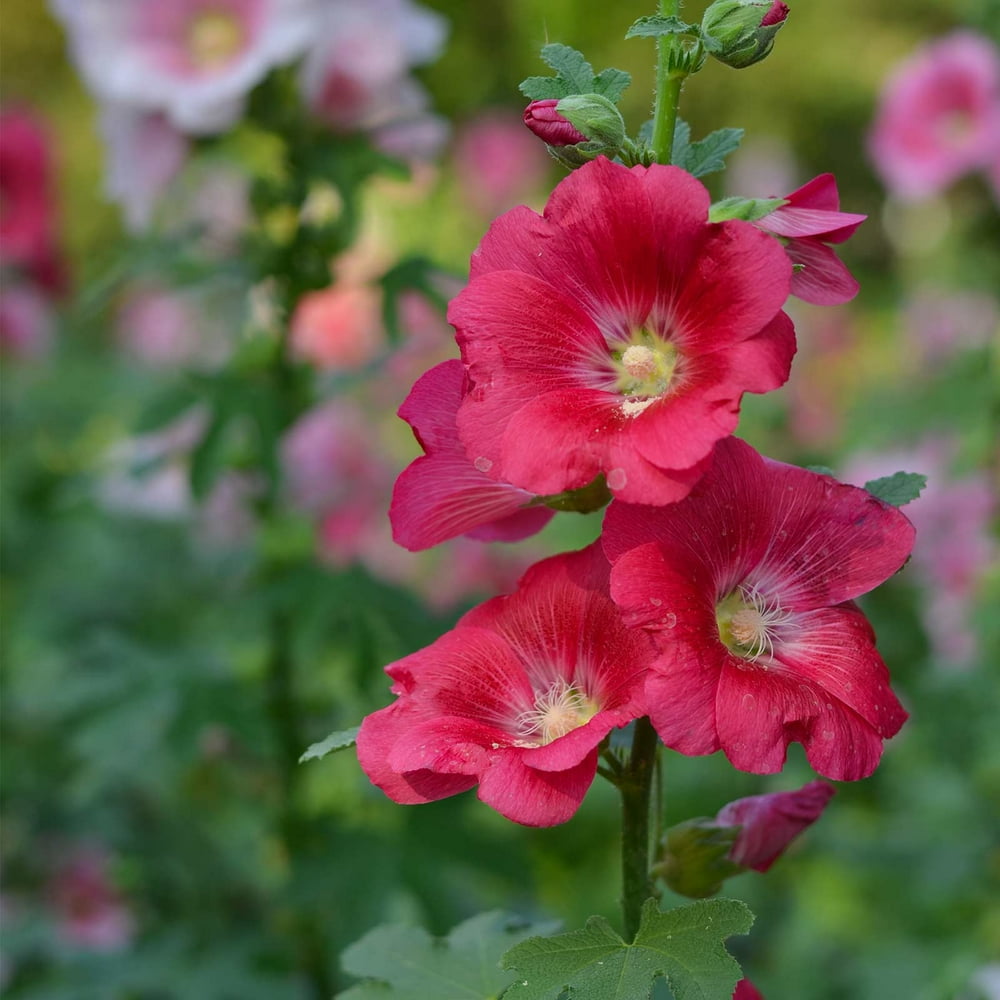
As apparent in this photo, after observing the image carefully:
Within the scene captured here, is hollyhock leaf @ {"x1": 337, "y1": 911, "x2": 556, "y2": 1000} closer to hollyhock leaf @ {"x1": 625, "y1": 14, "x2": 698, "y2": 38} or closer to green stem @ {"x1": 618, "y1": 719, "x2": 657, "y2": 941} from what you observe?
green stem @ {"x1": 618, "y1": 719, "x2": 657, "y2": 941}

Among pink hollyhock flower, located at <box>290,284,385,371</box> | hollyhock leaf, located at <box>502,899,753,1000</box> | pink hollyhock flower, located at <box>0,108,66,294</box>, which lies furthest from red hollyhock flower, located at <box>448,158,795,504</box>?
pink hollyhock flower, located at <box>290,284,385,371</box>

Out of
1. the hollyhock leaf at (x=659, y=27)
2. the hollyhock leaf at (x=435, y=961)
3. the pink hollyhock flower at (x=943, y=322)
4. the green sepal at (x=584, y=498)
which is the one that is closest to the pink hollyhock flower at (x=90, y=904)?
the hollyhock leaf at (x=435, y=961)

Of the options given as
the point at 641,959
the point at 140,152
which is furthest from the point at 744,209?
the point at 140,152

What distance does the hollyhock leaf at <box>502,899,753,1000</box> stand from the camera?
0.72m

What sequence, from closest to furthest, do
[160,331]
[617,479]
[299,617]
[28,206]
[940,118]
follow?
[617,479] < [299,617] < [940,118] < [28,206] < [160,331]

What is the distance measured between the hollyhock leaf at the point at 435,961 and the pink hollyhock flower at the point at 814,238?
0.46 meters

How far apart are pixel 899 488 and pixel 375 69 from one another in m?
1.14

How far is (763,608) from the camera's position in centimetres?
82

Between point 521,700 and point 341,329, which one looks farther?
point 341,329

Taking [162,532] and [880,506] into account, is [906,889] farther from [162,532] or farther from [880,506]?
[880,506]

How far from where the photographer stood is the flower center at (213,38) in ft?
5.91

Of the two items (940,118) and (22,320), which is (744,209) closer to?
(940,118)

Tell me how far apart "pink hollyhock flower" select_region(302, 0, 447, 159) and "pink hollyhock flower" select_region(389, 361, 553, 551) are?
1016 millimetres

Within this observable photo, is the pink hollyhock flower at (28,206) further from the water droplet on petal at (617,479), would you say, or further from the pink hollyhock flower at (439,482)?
the water droplet on petal at (617,479)
